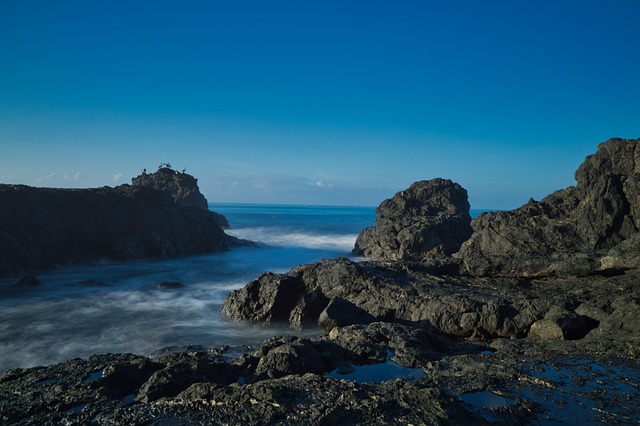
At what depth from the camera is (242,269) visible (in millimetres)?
27312

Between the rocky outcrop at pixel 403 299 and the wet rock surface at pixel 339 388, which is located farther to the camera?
the rocky outcrop at pixel 403 299

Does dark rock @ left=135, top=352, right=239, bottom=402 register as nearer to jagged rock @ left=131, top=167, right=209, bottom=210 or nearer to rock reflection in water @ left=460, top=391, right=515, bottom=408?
rock reflection in water @ left=460, top=391, right=515, bottom=408

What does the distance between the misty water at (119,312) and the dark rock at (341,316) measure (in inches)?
52.7

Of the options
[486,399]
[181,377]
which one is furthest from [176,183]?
[486,399]

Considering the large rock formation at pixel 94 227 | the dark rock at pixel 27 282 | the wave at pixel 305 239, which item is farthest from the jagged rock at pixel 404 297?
the wave at pixel 305 239

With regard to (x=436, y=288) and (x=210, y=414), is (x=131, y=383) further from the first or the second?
(x=436, y=288)

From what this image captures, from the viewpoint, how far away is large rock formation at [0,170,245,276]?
24.5 metres

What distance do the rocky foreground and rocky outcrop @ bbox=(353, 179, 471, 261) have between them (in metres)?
11.4

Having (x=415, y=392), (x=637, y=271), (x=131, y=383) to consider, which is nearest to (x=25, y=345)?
(x=131, y=383)

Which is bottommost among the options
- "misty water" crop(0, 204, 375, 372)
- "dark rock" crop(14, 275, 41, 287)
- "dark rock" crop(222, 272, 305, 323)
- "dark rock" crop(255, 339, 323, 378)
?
"misty water" crop(0, 204, 375, 372)

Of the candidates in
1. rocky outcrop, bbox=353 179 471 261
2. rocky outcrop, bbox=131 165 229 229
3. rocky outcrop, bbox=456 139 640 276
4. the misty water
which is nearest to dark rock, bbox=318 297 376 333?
the misty water

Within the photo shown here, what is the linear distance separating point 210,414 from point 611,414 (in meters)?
5.36

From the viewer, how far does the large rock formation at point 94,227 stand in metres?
24.5

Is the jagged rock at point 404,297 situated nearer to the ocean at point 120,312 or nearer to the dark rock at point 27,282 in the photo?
the ocean at point 120,312
